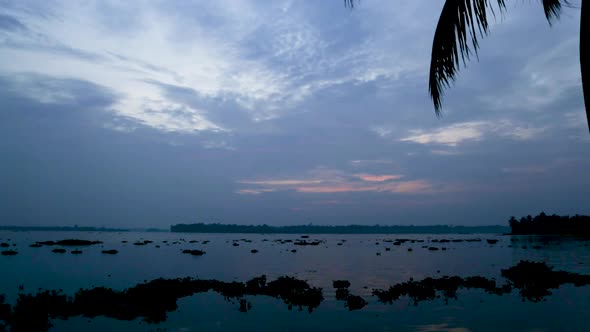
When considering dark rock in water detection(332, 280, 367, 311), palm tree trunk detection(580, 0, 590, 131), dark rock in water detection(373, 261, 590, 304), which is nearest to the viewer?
palm tree trunk detection(580, 0, 590, 131)

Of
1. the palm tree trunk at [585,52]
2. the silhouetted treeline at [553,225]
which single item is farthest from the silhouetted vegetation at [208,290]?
the silhouetted treeline at [553,225]

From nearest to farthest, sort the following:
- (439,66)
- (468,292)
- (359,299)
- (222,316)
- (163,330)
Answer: (439,66), (163,330), (222,316), (359,299), (468,292)

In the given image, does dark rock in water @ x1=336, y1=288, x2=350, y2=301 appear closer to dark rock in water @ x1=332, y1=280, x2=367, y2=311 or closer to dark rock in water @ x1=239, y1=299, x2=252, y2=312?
dark rock in water @ x1=332, y1=280, x2=367, y2=311

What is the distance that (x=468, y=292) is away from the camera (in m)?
29.1

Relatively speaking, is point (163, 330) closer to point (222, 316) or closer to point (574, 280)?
point (222, 316)

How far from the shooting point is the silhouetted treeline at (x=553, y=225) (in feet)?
536

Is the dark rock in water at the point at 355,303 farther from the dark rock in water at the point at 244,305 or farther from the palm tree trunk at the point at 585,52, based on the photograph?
the palm tree trunk at the point at 585,52

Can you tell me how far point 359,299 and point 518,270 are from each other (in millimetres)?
20729

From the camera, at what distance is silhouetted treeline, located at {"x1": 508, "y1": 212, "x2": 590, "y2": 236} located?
163250 mm

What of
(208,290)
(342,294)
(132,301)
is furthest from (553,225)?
(132,301)

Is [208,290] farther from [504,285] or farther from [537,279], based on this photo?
[537,279]

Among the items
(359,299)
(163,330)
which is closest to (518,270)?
(359,299)

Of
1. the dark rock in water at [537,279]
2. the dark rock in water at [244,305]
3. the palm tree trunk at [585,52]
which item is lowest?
the dark rock in water at [244,305]

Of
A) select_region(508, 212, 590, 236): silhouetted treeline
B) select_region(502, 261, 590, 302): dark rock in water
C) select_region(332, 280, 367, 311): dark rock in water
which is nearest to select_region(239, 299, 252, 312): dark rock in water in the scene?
select_region(332, 280, 367, 311): dark rock in water
